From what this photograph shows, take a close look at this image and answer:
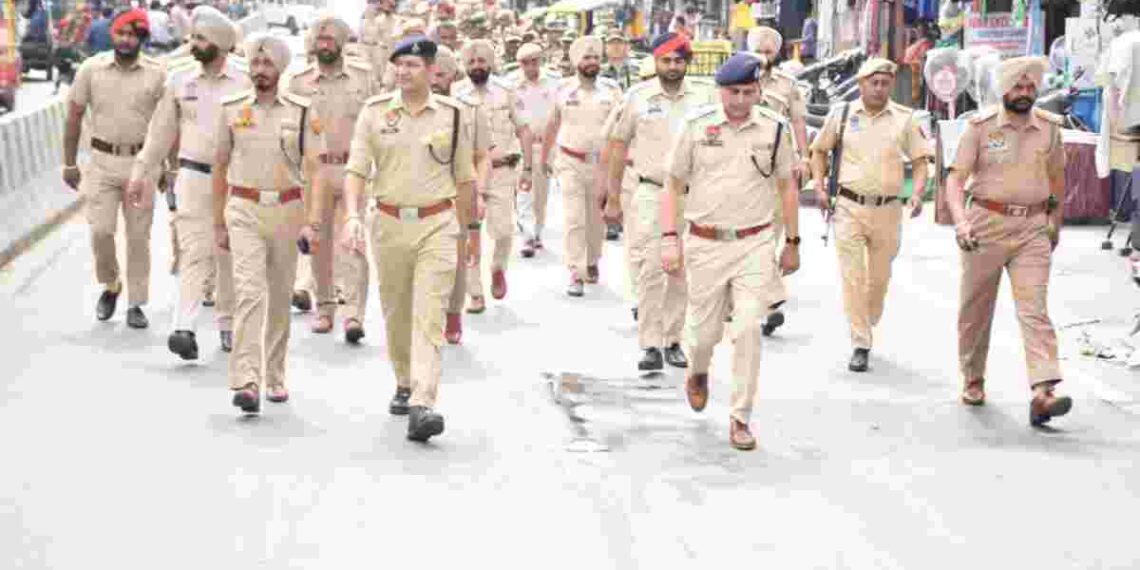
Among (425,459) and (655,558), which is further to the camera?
(425,459)

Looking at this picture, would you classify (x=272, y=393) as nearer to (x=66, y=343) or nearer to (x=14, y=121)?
(x=66, y=343)

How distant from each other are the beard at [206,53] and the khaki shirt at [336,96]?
1.71 m

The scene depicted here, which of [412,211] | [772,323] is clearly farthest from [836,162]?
[412,211]

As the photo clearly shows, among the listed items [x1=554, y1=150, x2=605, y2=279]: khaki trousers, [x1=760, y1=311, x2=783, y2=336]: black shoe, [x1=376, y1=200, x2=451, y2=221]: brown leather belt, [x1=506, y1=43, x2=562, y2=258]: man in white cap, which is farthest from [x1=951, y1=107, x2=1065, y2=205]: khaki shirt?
[x1=506, y1=43, x2=562, y2=258]: man in white cap

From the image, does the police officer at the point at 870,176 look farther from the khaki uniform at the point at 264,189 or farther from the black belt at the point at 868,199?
the khaki uniform at the point at 264,189

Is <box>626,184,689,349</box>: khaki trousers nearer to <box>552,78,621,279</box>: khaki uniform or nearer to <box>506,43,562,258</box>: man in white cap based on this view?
<box>552,78,621,279</box>: khaki uniform

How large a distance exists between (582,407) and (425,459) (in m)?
1.77

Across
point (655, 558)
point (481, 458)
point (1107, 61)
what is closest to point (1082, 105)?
point (1107, 61)

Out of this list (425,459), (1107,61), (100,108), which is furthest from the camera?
(1107,61)

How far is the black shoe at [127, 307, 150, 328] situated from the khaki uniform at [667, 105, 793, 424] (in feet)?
17.1

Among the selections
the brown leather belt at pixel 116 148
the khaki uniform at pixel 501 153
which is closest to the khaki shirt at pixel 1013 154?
the khaki uniform at pixel 501 153

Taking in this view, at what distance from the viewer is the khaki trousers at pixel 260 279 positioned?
11.4 meters

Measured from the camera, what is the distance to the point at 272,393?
469 inches

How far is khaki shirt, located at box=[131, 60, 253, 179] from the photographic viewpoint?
1302 cm
